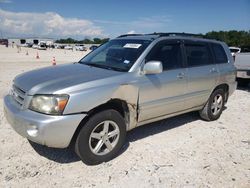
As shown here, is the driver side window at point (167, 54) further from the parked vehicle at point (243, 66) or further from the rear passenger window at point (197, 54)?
the parked vehicle at point (243, 66)

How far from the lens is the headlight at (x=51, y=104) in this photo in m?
3.20

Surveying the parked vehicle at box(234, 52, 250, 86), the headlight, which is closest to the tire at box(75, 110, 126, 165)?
the headlight

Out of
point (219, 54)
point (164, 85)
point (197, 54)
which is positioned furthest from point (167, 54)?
point (219, 54)

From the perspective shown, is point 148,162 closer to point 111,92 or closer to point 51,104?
point 111,92

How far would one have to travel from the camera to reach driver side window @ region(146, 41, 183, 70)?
430cm

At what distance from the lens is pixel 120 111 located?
13.0 ft

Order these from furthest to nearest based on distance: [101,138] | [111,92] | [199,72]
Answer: [199,72] < [101,138] < [111,92]

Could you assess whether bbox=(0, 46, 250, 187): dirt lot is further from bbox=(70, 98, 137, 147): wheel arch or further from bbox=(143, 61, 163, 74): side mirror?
bbox=(143, 61, 163, 74): side mirror

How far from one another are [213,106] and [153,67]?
261cm

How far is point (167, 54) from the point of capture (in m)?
4.55

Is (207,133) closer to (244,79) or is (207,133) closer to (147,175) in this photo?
(147,175)

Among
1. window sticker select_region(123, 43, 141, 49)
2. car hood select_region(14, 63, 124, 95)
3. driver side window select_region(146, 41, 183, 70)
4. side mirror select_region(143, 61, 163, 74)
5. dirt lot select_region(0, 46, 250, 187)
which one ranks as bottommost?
dirt lot select_region(0, 46, 250, 187)

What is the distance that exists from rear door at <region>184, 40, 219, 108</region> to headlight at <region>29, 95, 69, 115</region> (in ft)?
8.40

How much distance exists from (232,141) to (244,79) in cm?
592
